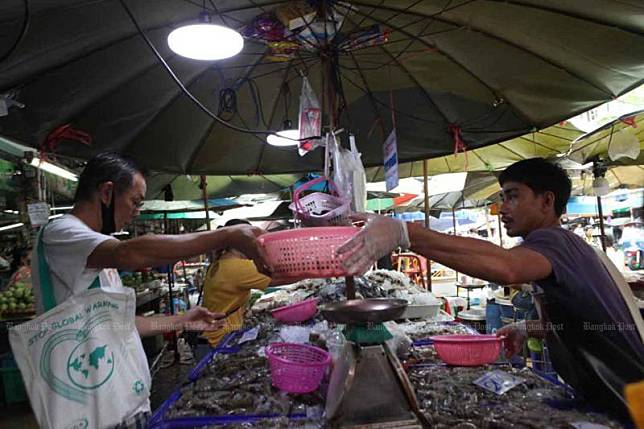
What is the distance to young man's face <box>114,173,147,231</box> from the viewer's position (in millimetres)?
2102

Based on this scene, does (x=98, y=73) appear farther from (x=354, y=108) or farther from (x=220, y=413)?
(x=220, y=413)

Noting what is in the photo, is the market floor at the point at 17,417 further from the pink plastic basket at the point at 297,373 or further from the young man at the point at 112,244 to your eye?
the pink plastic basket at the point at 297,373

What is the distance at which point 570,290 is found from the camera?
1.56 metres

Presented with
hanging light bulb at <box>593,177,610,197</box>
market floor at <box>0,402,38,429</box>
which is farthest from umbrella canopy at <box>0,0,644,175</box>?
hanging light bulb at <box>593,177,610,197</box>

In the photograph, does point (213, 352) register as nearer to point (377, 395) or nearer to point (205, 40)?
point (377, 395)

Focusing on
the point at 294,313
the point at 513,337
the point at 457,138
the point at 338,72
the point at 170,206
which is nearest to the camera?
the point at 513,337

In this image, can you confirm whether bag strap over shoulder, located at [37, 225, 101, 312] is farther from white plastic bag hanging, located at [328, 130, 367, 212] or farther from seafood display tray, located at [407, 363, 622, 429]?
seafood display tray, located at [407, 363, 622, 429]

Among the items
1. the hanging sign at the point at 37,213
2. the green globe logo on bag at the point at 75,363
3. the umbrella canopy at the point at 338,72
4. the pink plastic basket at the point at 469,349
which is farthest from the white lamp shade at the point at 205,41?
the hanging sign at the point at 37,213

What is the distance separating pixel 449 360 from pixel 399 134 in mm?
2651

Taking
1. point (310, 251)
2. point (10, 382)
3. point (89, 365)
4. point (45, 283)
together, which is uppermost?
point (310, 251)

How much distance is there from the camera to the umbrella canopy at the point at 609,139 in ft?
16.6

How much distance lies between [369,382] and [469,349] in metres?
0.78

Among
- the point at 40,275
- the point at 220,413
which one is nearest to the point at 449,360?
the point at 220,413

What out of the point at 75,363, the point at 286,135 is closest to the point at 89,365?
the point at 75,363
